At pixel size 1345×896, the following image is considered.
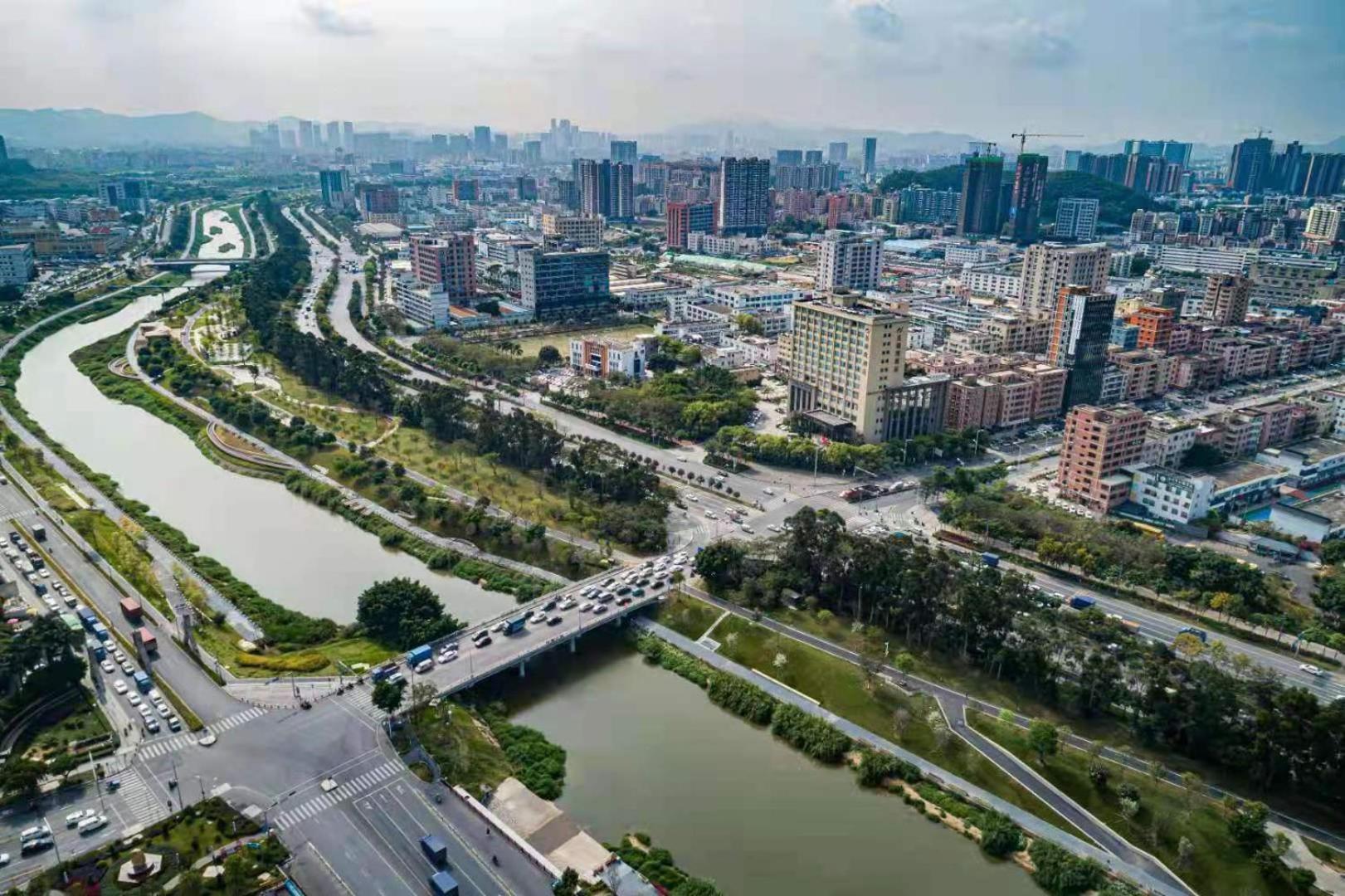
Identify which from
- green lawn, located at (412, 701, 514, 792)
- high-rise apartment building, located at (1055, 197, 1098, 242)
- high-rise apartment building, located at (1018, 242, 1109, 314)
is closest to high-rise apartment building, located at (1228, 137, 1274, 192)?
high-rise apartment building, located at (1055, 197, 1098, 242)

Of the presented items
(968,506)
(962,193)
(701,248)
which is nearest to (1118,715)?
(968,506)

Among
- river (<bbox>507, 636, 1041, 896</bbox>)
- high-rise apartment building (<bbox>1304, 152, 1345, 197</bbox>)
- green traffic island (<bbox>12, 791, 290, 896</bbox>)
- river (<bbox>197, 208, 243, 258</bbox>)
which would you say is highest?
high-rise apartment building (<bbox>1304, 152, 1345, 197</bbox>)

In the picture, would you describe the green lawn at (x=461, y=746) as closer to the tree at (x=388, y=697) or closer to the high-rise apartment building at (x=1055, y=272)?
the tree at (x=388, y=697)

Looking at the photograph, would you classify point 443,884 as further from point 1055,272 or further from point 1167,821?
point 1055,272

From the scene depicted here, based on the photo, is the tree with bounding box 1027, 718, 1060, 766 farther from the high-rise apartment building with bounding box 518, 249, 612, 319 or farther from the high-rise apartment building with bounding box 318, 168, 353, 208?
the high-rise apartment building with bounding box 318, 168, 353, 208

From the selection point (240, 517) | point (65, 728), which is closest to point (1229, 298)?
point (240, 517)

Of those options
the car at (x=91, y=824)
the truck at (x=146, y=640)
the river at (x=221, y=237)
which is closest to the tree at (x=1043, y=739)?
the car at (x=91, y=824)
